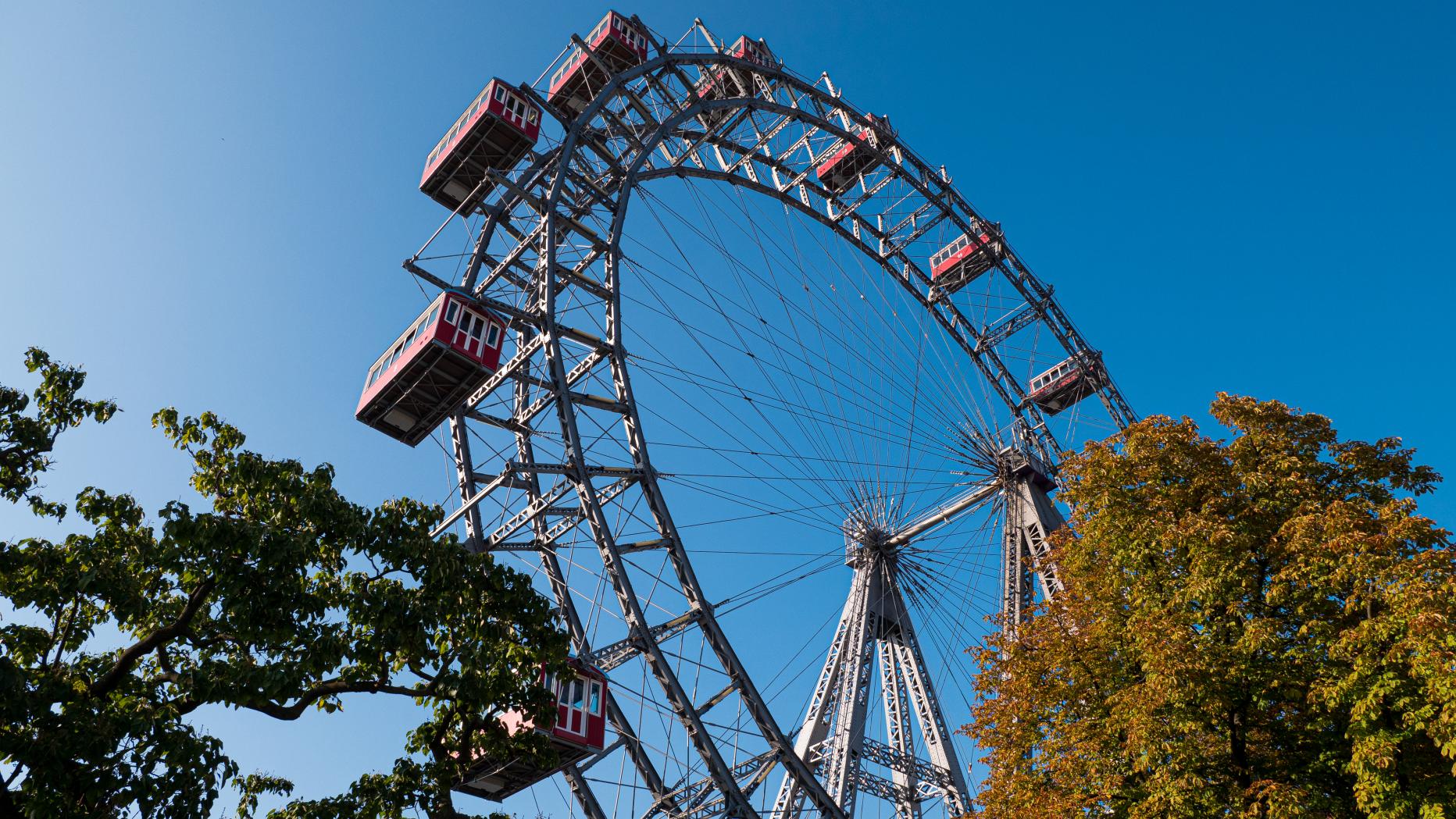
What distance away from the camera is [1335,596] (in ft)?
50.2

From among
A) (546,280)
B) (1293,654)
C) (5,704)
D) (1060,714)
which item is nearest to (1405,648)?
(1293,654)

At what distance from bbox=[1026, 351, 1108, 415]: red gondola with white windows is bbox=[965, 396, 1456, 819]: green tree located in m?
23.2

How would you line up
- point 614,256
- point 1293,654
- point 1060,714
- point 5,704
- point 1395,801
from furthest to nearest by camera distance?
point 614,256 < point 1060,714 < point 1293,654 < point 1395,801 < point 5,704

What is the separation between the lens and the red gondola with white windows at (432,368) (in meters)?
23.7

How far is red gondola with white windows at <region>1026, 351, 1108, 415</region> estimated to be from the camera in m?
40.8

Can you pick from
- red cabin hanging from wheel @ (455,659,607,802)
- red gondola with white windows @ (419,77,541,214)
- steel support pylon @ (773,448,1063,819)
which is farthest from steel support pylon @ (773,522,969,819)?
red gondola with white windows @ (419,77,541,214)

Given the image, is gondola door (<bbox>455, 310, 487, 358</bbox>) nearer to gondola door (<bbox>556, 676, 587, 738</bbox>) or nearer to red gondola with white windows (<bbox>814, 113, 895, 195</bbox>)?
gondola door (<bbox>556, 676, 587, 738</bbox>)

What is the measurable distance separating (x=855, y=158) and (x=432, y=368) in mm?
18855

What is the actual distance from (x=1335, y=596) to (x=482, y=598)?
11168 mm

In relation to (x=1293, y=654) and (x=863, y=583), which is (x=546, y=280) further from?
(x=1293, y=654)

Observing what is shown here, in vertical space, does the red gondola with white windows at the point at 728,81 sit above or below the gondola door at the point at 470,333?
above

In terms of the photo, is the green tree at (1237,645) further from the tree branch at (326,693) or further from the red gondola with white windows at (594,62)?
the red gondola with white windows at (594,62)

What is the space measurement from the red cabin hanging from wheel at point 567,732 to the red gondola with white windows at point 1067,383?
25288 millimetres

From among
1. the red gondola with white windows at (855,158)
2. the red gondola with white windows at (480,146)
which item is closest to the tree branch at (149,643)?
the red gondola with white windows at (480,146)
